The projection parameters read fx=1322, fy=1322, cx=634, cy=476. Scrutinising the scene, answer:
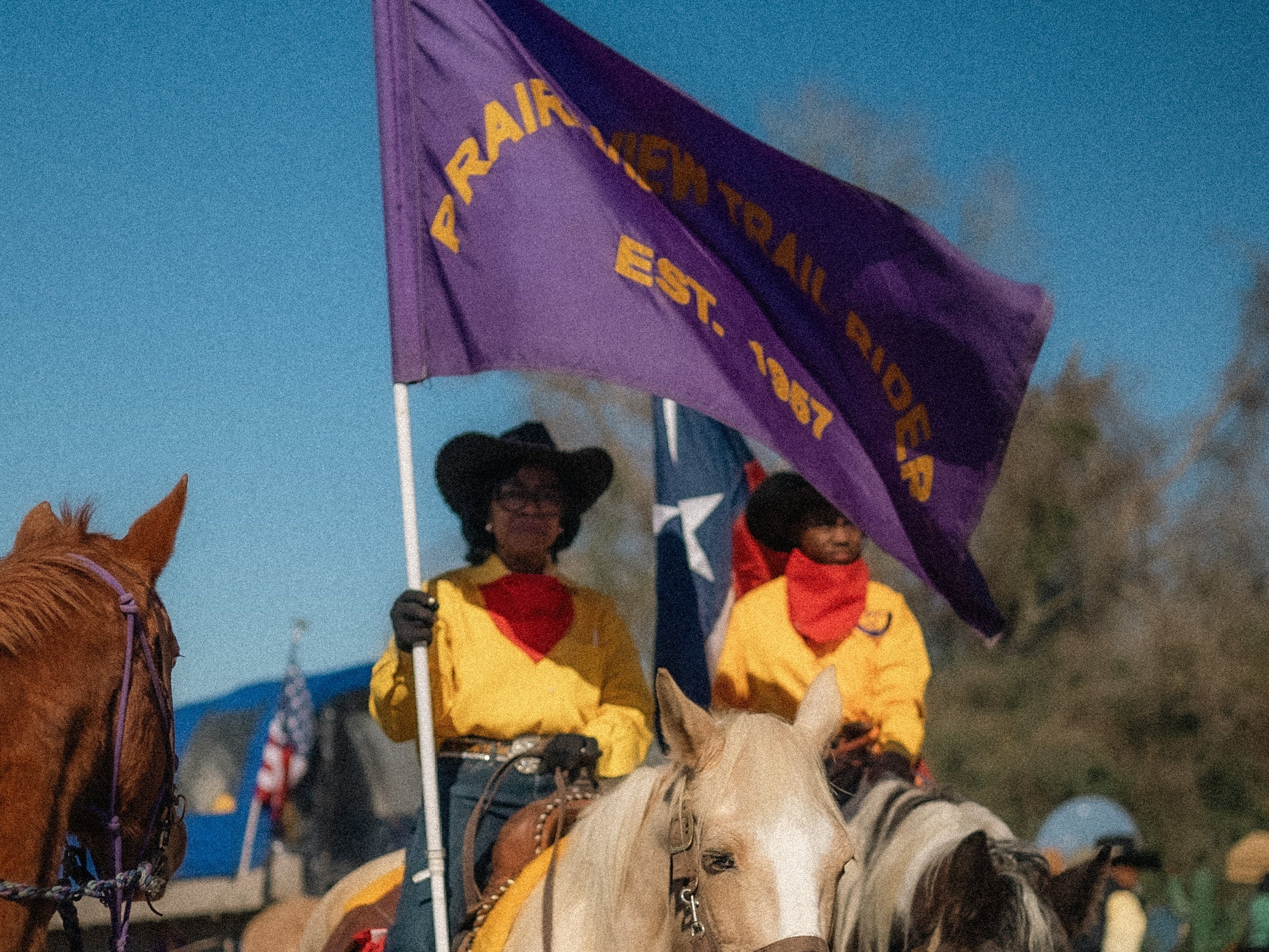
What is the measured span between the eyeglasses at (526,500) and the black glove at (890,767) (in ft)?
4.89

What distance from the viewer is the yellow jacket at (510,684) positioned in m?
4.51

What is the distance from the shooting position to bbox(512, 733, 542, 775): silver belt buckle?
176 inches

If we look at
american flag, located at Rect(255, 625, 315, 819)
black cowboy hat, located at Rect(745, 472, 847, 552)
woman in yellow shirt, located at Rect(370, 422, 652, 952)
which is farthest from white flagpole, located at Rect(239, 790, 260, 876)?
woman in yellow shirt, located at Rect(370, 422, 652, 952)

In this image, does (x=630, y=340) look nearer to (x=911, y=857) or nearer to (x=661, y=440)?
(x=911, y=857)

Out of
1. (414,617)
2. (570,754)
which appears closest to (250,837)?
(570,754)

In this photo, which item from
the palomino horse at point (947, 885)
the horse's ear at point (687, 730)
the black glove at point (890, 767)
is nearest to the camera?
the horse's ear at point (687, 730)

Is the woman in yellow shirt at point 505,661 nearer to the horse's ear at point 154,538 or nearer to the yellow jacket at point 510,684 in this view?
the yellow jacket at point 510,684

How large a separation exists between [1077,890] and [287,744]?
11884 millimetres

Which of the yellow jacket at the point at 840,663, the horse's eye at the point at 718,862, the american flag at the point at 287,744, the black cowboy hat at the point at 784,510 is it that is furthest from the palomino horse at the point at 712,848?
the american flag at the point at 287,744

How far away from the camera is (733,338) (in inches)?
182

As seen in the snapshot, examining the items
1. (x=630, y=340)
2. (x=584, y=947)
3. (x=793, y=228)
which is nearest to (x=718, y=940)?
(x=584, y=947)

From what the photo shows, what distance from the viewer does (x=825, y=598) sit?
5.27 metres

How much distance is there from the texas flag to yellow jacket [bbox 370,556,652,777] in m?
1.19

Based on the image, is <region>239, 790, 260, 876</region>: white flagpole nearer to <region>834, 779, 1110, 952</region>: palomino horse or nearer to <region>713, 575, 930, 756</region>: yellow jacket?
<region>713, 575, 930, 756</region>: yellow jacket
